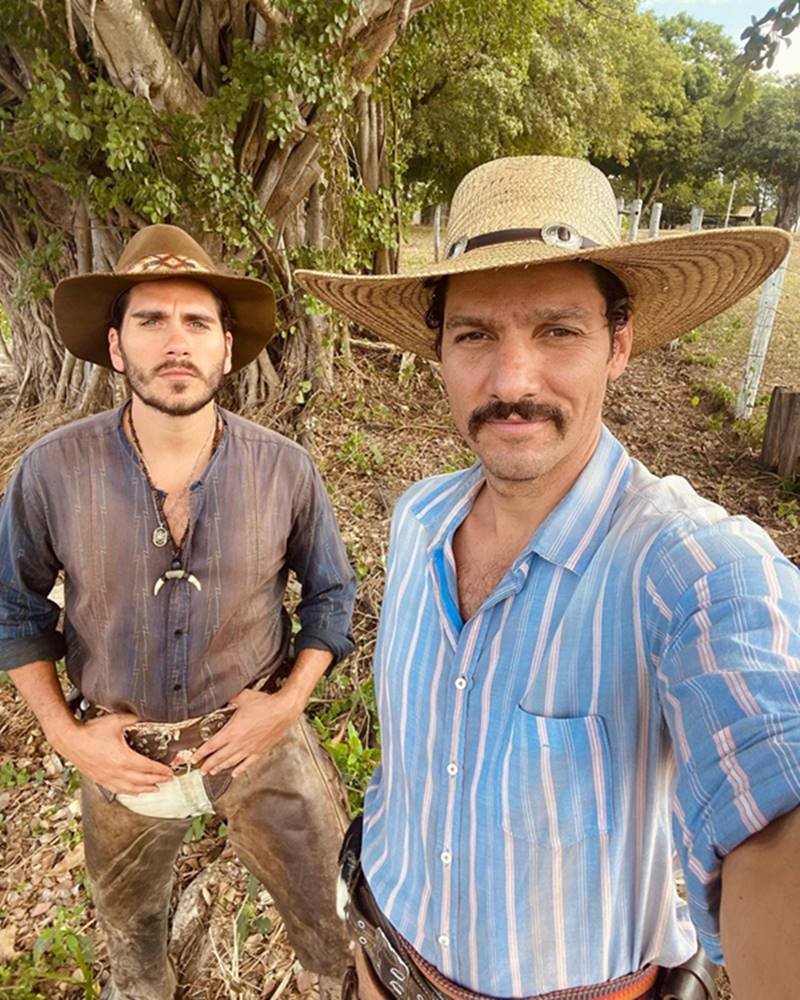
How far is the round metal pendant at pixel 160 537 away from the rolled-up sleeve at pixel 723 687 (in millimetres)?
1302

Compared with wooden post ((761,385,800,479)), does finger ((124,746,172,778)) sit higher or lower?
lower

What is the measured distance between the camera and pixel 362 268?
243 inches

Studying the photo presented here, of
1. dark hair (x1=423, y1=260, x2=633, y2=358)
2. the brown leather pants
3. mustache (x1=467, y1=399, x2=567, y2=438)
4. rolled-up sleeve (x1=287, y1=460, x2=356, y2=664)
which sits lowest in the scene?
the brown leather pants

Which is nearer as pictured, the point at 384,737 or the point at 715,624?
the point at 715,624

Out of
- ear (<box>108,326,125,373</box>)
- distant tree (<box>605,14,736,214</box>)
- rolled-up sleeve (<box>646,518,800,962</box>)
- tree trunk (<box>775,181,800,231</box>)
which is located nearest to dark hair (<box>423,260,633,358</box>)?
rolled-up sleeve (<box>646,518,800,962</box>)

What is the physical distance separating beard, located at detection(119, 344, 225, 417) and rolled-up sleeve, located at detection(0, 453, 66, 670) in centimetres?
37

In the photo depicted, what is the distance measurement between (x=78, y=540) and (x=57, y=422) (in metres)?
3.86

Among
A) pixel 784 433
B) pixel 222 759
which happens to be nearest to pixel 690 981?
pixel 222 759

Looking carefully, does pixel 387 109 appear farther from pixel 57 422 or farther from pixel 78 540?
pixel 78 540

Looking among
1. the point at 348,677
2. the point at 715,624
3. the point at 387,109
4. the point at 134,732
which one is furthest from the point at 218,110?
the point at 715,624

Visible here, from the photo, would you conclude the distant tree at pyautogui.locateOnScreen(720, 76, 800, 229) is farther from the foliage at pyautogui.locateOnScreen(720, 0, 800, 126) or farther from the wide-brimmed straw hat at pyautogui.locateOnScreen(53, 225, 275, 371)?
the wide-brimmed straw hat at pyautogui.locateOnScreen(53, 225, 275, 371)

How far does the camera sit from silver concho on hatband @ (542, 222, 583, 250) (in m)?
1.14

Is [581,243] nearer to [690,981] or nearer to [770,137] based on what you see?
[690,981]

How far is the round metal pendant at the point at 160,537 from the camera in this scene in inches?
69.1
